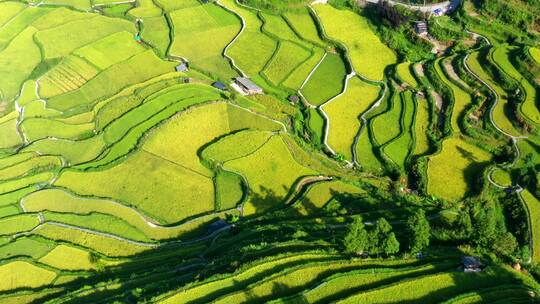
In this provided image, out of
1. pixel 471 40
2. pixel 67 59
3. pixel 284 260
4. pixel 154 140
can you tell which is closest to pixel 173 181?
pixel 154 140

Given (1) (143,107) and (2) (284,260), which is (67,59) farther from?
(2) (284,260)

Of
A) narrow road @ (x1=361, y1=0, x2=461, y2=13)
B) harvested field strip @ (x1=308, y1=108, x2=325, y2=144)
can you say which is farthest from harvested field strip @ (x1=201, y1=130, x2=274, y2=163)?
narrow road @ (x1=361, y1=0, x2=461, y2=13)

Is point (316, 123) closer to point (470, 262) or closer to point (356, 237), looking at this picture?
point (356, 237)

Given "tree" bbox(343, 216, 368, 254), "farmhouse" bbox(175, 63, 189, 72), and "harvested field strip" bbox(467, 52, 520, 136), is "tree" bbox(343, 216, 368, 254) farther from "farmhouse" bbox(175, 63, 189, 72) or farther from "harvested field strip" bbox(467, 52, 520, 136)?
"farmhouse" bbox(175, 63, 189, 72)

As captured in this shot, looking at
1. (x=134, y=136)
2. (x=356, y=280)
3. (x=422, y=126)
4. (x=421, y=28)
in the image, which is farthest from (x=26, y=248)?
(x=421, y=28)

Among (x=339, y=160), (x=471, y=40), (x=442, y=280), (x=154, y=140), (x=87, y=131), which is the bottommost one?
(x=87, y=131)

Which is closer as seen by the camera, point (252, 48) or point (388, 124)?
point (388, 124)

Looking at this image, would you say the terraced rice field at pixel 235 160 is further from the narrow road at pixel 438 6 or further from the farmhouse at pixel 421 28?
the narrow road at pixel 438 6
